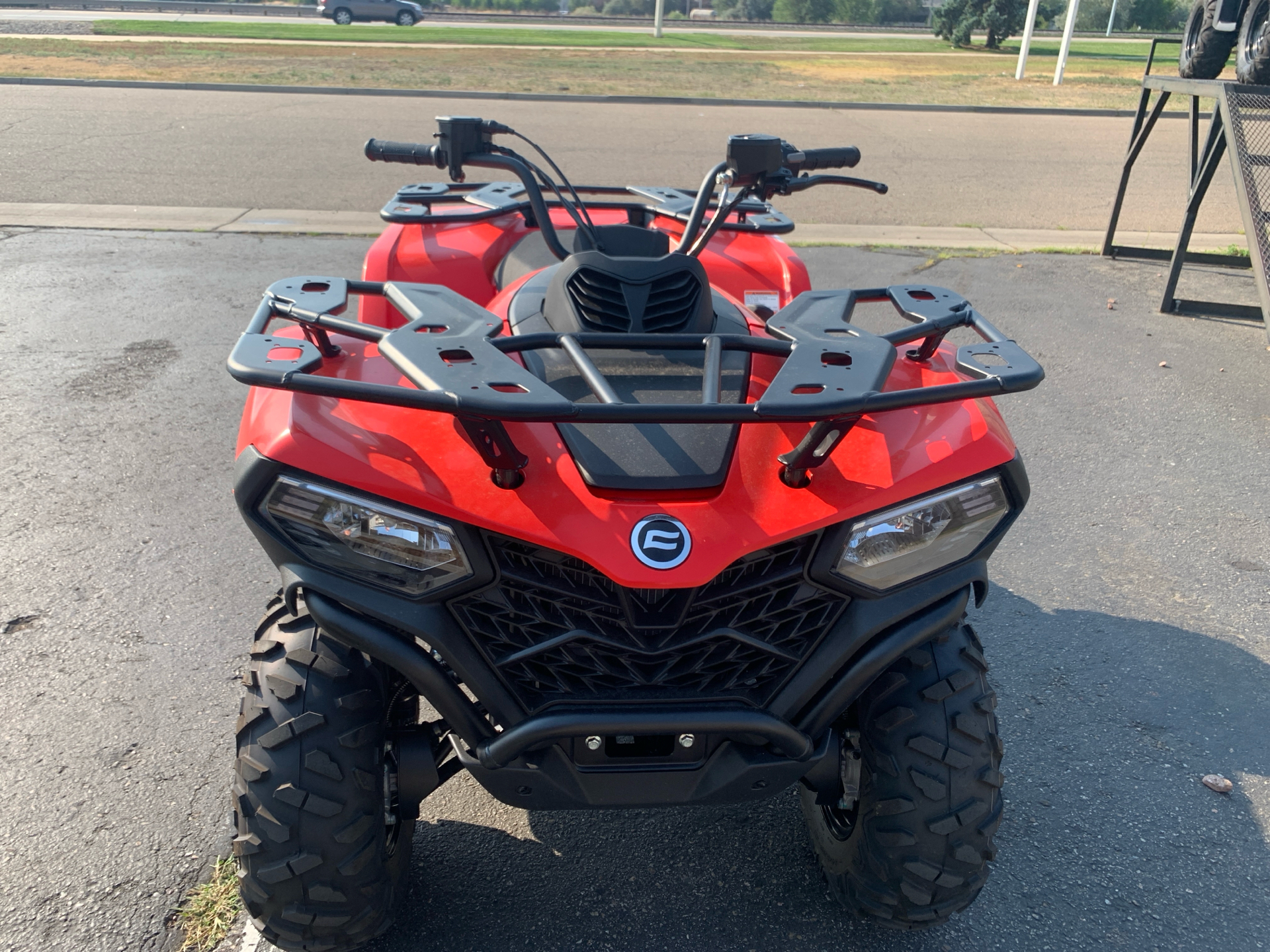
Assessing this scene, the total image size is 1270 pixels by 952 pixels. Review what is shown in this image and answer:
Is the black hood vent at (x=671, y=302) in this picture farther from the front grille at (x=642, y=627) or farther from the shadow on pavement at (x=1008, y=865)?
the shadow on pavement at (x=1008, y=865)

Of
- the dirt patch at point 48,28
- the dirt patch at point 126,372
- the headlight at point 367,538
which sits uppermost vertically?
the headlight at point 367,538

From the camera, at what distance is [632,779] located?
192 cm

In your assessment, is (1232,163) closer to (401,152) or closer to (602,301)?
(401,152)

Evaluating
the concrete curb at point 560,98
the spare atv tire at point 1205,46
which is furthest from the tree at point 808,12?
the spare atv tire at point 1205,46

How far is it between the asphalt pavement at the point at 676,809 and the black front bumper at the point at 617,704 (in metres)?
0.56

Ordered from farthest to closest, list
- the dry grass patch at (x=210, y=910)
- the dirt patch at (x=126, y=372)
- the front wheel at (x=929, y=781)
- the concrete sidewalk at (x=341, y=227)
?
the concrete sidewalk at (x=341, y=227)
the dirt patch at (x=126, y=372)
the dry grass patch at (x=210, y=910)
the front wheel at (x=929, y=781)

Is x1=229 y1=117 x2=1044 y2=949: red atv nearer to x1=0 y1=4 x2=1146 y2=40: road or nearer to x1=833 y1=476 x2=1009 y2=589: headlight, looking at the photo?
x1=833 y1=476 x2=1009 y2=589: headlight

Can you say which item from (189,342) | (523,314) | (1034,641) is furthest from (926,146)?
Result: (523,314)

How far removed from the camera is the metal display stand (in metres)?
6.00

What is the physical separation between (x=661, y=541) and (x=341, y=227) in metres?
7.22

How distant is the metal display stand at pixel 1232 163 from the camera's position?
6.00 meters

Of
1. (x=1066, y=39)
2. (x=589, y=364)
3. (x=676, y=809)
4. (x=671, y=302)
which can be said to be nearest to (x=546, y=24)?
(x=1066, y=39)

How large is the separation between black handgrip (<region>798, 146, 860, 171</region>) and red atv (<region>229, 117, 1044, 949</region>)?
0.97 meters

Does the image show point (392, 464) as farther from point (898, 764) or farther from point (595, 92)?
point (595, 92)
